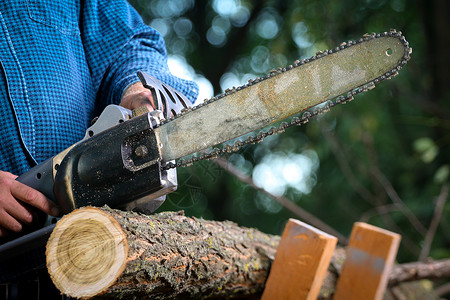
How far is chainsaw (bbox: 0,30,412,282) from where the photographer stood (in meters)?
1.12

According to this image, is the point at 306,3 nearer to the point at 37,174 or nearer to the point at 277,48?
the point at 277,48

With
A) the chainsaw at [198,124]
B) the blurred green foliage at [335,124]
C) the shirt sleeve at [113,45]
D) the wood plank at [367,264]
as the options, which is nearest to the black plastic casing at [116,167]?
the chainsaw at [198,124]

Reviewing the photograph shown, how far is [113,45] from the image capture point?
1.63 meters

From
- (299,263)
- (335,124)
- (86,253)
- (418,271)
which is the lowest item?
(86,253)

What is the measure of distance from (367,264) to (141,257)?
102 centimetres

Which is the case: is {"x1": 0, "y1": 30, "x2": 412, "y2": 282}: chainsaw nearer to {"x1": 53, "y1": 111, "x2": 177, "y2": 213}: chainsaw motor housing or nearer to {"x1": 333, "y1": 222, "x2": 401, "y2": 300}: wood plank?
{"x1": 53, "y1": 111, "x2": 177, "y2": 213}: chainsaw motor housing

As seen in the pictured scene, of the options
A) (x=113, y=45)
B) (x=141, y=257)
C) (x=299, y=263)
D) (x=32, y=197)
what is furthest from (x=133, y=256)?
(x=113, y=45)

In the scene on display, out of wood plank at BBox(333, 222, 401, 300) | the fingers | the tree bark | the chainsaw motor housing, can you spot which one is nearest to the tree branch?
wood plank at BBox(333, 222, 401, 300)

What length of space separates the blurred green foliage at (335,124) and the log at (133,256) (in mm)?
1109

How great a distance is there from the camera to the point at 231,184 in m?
6.99

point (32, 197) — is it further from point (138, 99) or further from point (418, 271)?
point (418, 271)

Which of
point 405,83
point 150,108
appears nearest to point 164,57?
point 150,108

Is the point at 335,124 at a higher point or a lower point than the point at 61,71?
higher

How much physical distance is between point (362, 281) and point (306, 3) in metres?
4.18
